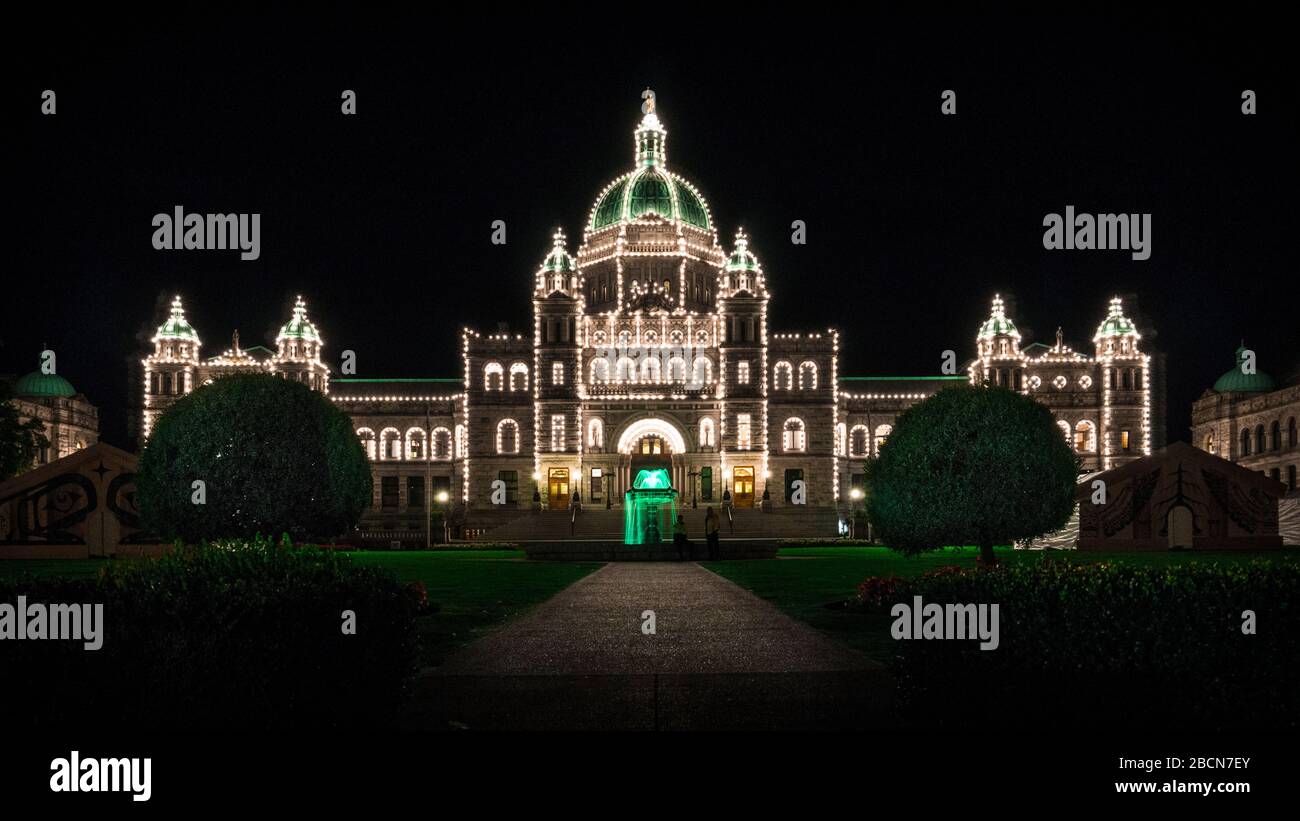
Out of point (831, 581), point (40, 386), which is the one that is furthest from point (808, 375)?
point (40, 386)

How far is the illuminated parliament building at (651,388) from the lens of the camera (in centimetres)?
8056

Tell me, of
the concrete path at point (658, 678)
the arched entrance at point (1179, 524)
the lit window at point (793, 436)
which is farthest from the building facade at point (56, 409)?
the concrete path at point (658, 678)

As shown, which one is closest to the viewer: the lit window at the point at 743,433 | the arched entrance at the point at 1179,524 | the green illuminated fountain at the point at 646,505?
the arched entrance at the point at 1179,524

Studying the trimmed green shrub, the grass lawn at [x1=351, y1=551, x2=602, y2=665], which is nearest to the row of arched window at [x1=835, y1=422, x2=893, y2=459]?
the grass lawn at [x1=351, y1=551, x2=602, y2=665]

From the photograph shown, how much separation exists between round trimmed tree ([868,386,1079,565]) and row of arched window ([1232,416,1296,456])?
6664cm

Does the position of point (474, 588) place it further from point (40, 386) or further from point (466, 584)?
point (40, 386)

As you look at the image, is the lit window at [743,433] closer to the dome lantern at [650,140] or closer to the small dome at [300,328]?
the dome lantern at [650,140]

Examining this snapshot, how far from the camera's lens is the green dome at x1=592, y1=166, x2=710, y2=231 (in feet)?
292

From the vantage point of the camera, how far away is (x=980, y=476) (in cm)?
2612

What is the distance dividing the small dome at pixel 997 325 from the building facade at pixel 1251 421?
18.6 m

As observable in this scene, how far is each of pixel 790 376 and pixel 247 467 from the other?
5669cm
